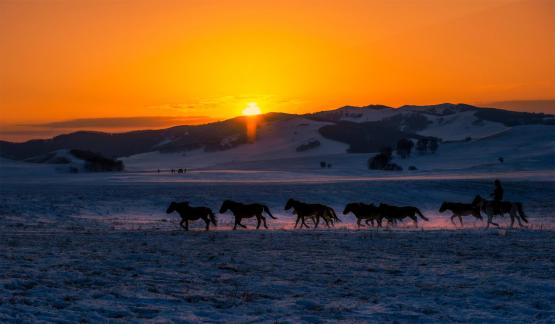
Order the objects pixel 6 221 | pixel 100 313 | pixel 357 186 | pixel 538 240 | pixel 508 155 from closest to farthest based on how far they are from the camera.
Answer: pixel 100 313
pixel 538 240
pixel 6 221
pixel 357 186
pixel 508 155

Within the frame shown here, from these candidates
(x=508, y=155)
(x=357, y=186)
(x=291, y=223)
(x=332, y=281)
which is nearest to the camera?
(x=332, y=281)

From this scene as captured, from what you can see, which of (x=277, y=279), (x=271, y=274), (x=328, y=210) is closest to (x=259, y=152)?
(x=328, y=210)

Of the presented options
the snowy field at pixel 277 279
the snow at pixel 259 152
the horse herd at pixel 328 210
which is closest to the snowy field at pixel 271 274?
the snowy field at pixel 277 279

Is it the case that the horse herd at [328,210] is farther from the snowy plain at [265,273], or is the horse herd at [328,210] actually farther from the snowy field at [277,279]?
the snowy field at [277,279]

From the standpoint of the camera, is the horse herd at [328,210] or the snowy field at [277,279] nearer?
the snowy field at [277,279]

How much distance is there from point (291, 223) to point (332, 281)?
53.2 ft

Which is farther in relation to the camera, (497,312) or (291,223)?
(291,223)

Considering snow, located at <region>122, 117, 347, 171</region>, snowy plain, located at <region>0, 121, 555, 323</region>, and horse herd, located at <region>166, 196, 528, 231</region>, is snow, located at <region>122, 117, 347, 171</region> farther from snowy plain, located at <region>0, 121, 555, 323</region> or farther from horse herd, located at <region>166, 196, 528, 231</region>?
snowy plain, located at <region>0, 121, 555, 323</region>

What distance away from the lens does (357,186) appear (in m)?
46.6

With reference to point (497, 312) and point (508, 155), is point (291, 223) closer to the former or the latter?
point (497, 312)

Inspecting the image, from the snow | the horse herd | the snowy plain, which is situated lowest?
the snowy plain

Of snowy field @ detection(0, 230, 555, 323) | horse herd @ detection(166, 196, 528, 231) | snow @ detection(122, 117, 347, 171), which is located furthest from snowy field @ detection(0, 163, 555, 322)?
snow @ detection(122, 117, 347, 171)

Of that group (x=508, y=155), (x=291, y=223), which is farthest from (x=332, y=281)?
(x=508, y=155)

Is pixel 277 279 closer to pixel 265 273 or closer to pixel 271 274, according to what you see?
pixel 271 274
